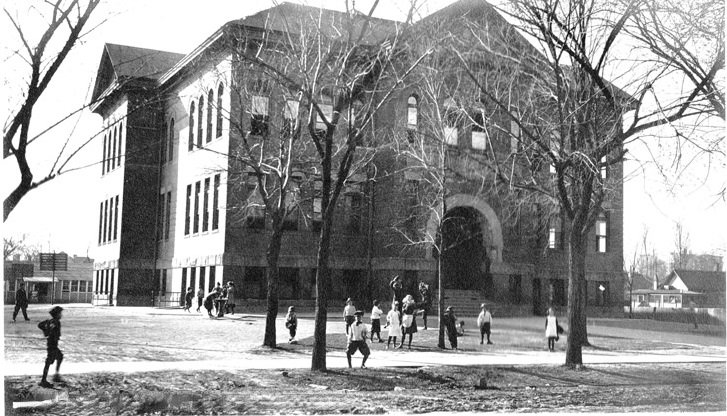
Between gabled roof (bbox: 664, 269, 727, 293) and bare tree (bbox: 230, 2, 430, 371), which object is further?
bare tree (bbox: 230, 2, 430, 371)

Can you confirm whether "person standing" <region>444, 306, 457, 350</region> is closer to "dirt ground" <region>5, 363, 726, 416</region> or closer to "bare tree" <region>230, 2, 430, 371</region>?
"dirt ground" <region>5, 363, 726, 416</region>

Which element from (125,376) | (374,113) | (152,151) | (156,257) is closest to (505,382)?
(374,113)

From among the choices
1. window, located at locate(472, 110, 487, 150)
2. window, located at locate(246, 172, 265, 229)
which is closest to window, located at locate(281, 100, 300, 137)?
window, located at locate(246, 172, 265, 229)

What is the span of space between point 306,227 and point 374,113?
4.45 metres

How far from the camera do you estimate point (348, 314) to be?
629 inches

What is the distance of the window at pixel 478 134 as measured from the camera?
1645 centimetres

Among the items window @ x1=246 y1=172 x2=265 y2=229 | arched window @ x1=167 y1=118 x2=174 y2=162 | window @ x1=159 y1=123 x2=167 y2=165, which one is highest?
arched window @ x1=167 y1=118 x2=174 y2=162

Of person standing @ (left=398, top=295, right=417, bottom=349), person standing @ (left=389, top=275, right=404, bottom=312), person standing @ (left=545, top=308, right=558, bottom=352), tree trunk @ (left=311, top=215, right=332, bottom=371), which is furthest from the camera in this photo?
person standing @ (left=389, top=275, right=404, bottom=312)

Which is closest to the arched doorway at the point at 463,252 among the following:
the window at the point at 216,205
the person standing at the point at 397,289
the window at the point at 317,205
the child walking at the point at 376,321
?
the person standing at the point at 397,289

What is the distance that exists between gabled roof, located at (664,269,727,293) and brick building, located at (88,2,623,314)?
78.7 inches

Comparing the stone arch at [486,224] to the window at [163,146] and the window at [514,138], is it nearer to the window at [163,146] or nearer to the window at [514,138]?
the window at [514,138]

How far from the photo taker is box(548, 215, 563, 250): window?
17.6 m

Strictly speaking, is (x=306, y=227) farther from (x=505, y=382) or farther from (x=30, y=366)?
(x=30, y=366)

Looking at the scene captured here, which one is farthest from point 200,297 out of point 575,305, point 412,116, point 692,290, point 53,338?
point 692,290
